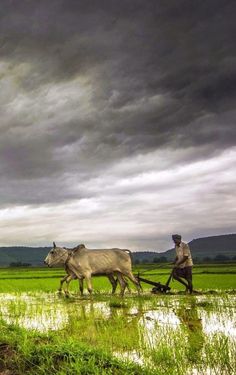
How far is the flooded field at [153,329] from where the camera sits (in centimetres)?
566

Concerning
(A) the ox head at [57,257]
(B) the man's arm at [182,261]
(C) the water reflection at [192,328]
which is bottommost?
(C) the water reflection at [192,328]

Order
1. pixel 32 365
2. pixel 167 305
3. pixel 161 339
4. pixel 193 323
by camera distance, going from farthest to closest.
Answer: pixel 167 305, pixel 193 323, pixel 161 339, pixel 32 365

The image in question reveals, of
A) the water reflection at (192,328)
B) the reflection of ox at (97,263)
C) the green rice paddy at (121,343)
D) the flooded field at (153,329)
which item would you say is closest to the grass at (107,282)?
the reflection of ox at (97,263)

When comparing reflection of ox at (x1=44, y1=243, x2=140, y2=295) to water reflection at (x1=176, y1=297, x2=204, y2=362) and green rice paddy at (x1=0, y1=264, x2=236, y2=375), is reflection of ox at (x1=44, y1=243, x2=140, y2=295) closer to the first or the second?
water reflection at (x1=176, y1=297, x2=204, y2=362)

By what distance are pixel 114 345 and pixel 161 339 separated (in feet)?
2.40

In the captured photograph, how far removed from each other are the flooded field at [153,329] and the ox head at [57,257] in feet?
14.8

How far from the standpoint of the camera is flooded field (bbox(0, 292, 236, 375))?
18.6ft

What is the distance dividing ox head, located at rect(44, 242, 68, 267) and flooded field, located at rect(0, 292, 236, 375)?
450 cm

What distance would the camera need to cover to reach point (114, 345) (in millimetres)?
6824

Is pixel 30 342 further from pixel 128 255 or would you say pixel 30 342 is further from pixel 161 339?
pixel 128 255

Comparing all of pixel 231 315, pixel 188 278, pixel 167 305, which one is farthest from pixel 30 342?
pixel 188 278

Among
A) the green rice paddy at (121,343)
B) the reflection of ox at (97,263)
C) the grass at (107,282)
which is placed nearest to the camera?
the green rice paddy at (121,343)

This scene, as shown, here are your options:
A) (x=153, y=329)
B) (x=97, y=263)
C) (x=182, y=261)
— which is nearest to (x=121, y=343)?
(x=153, y=329)

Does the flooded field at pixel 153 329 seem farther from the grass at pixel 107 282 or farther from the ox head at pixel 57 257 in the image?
the grass at pixel 107 282
